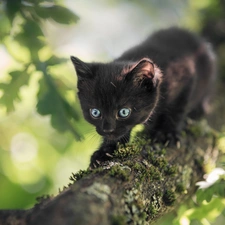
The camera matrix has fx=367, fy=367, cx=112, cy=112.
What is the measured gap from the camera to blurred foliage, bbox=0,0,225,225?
2670 millimetres

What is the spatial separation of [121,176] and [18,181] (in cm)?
296

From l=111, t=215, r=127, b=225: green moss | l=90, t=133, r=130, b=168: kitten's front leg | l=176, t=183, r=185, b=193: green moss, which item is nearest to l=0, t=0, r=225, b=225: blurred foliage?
l=176, t=183, r=185, b=193: green moss

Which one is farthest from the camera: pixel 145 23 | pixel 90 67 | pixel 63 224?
pixel 145 23

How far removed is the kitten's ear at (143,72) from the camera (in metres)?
3.09

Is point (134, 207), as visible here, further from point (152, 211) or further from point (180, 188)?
point (180, 188)

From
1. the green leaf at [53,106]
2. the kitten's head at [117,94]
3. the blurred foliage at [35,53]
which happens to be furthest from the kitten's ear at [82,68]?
the green leaf at [53,106]

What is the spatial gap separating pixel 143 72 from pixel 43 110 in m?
0.96

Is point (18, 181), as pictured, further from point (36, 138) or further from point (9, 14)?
point (9, 14)

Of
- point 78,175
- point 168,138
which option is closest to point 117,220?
point 78,175

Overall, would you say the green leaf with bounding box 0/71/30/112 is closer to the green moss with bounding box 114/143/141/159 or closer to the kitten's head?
the kitten's head

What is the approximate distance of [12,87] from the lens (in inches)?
115

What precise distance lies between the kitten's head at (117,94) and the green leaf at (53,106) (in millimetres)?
403

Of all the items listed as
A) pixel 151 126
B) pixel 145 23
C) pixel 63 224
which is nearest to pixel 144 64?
pixel 151 126

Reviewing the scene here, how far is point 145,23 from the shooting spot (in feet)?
26.9
